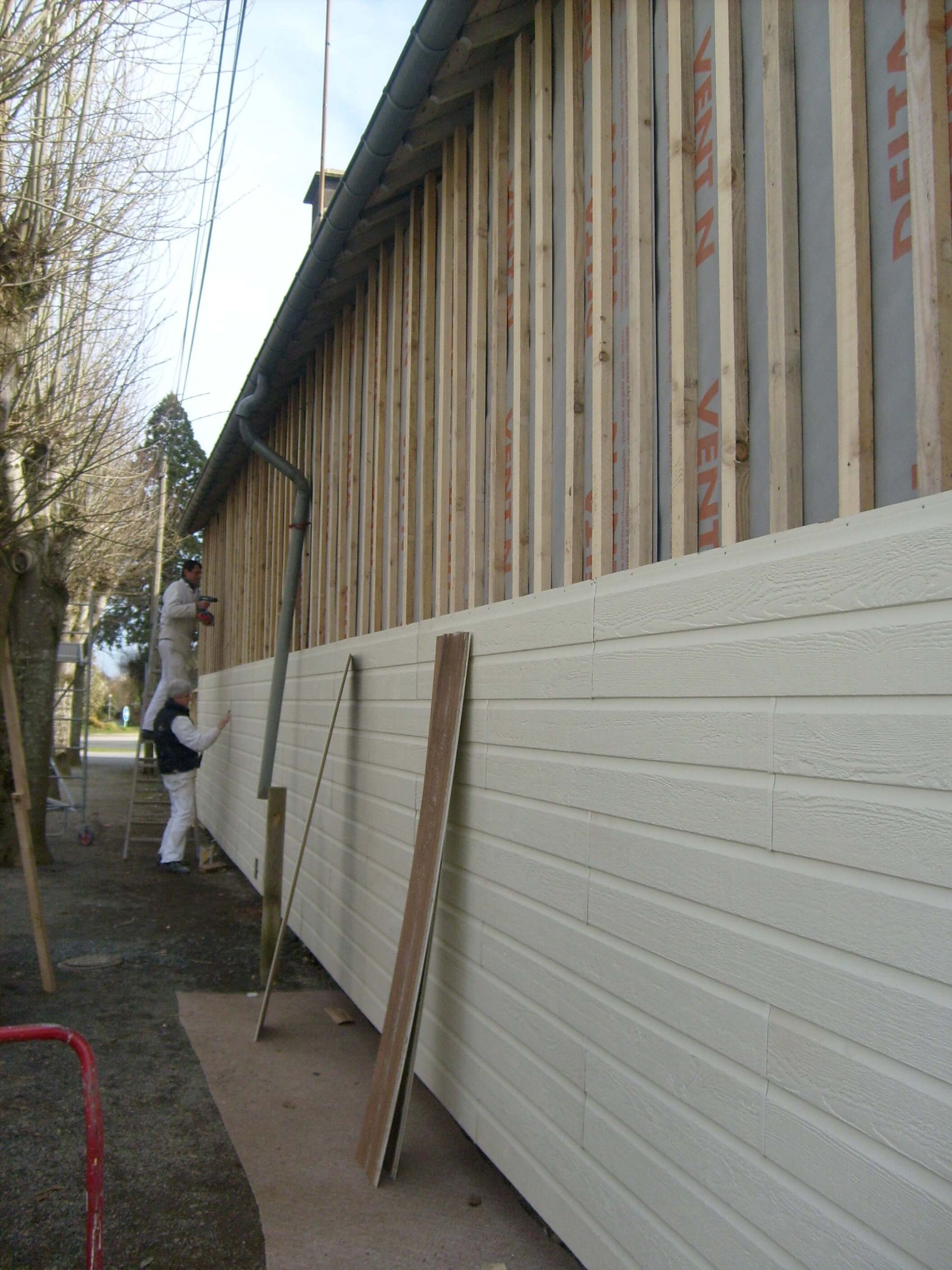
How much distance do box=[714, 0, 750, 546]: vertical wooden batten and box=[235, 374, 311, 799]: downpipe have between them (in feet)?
17.8

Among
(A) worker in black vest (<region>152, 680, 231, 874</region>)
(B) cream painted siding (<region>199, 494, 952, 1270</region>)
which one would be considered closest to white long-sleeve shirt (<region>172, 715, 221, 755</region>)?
(A) worker in black vest (<region>152, 680, 231, 874</region>)

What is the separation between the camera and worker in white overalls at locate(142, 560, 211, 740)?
10.8 meters

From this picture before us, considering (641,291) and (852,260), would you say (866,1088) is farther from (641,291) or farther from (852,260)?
(641,291)

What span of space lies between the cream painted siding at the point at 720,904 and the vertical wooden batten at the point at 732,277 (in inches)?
6.3

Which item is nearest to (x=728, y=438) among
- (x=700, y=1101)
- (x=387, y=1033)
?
(x=700, y=1101)

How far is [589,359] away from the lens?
11.1 ft

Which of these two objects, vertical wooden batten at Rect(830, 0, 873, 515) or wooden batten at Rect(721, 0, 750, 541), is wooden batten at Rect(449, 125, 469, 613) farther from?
vertical wooden batten at Rect(830, 0, 873, 515)

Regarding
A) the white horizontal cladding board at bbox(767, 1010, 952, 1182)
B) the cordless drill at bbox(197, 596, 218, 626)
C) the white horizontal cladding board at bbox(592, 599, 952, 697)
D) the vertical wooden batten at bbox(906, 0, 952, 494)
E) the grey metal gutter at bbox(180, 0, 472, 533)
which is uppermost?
the grey metal gutter at bbox(180, 0, 472, 533)

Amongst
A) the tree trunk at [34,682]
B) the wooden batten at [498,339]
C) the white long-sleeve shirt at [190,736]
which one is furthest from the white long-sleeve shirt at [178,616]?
the wooden batten at [498,339]

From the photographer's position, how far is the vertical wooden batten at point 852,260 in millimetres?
2037

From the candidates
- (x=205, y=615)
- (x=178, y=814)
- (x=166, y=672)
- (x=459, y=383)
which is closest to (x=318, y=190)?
(x=205, y=615)

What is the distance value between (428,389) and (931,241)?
335cm

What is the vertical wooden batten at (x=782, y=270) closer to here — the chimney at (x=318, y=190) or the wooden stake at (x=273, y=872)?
the wooden stake at (x=273, y=872)

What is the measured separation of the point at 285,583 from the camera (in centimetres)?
776
